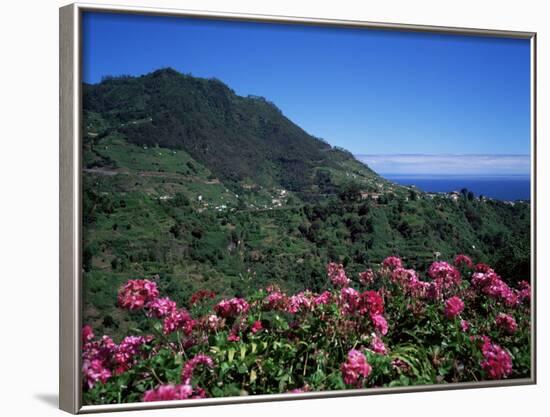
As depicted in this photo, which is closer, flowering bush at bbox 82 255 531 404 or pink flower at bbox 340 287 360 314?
flowering bush at bbox 82 255 531 404

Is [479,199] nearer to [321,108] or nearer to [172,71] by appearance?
[321,108]

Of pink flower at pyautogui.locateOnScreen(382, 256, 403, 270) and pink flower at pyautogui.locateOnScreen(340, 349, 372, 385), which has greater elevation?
pink flower at pyautogui.locateOnScreen(382, 256, 403, 270)

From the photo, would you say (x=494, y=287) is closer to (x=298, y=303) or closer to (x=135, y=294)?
(x=298, y=303)

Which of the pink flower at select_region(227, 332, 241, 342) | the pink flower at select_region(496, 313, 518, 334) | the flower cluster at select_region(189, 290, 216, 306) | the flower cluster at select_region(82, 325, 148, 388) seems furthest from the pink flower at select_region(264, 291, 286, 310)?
the pink flower at select_region(496, 313, 518, 334)

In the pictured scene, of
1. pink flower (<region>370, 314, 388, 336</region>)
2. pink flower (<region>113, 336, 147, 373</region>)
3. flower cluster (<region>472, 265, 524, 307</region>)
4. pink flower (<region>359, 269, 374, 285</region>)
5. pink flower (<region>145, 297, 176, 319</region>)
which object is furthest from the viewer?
flower cluster (<region>472, 265, 524, 307</region>)

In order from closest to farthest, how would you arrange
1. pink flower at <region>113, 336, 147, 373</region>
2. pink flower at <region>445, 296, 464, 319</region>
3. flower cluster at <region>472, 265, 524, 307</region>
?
1. pink flower at <region>113, 336, 147, 373</region>
2. pink flower at <region>445, 296, 464, 319</region>
3. flower cluster at <region>472, 265, 524, 307</region>

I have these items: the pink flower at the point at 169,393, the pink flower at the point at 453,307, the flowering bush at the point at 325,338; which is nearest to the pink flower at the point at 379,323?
the flowering bush at the point at 325,338

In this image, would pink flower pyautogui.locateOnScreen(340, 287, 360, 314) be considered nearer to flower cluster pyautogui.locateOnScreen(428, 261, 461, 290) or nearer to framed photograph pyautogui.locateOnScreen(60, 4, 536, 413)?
framed photograph pyautogui.locateOnScreen(60, 4, 536, 413)

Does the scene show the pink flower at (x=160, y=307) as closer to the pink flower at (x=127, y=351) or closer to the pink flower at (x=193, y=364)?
the pink flower at (x=127, y=351)
